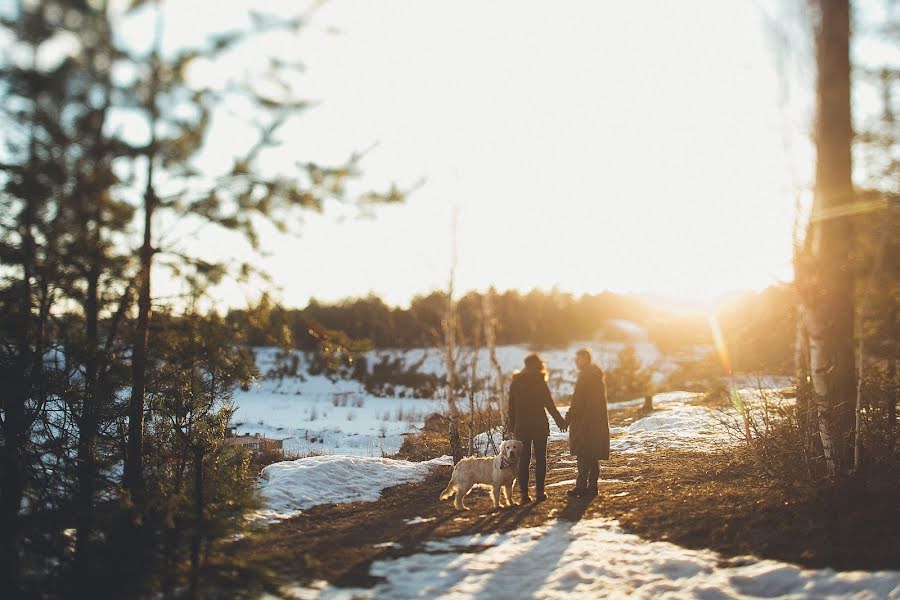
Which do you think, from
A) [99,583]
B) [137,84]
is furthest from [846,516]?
[137,84]

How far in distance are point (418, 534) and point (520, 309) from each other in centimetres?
3853

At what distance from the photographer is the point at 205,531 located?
416cm

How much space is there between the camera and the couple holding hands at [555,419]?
7648 millimetres

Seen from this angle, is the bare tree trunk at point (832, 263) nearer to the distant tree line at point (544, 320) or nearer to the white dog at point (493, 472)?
the white dog at point (493, 472)

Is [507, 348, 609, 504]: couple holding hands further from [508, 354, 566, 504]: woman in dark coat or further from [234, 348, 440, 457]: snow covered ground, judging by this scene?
[234, 348, 440, 457]: snow covered ground

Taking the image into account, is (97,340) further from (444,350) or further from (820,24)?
(820,24)

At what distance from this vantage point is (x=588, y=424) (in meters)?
7.77

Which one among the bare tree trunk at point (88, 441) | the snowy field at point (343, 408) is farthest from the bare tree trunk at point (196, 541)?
the snowy field at point (343, 408)

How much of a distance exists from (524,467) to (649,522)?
5.72 ft

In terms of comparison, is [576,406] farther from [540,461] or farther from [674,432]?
[674,432]

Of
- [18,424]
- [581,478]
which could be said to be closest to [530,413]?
[581,478]

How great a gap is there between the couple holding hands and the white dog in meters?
0.26

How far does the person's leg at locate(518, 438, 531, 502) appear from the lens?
25.2ft

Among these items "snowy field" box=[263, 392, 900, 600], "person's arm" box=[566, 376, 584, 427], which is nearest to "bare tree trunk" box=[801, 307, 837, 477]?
"snowy field" box=[263, 392, 900, 600]
